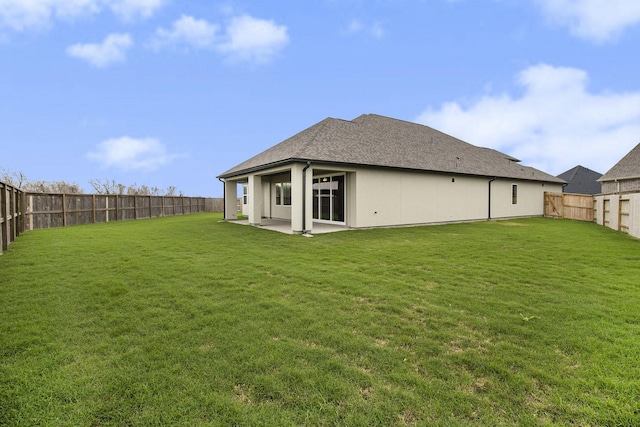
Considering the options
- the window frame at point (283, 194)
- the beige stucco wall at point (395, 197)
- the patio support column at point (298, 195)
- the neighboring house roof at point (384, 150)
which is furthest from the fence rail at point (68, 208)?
the window frame at point (283, 194)

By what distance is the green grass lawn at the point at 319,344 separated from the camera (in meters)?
2.27

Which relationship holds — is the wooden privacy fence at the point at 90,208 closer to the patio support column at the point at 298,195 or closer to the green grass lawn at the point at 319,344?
the green grass lawn at the point at 319,344

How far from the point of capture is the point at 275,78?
23953 mm

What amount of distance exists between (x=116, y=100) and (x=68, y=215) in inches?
374

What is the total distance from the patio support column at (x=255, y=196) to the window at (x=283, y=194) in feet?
8.71

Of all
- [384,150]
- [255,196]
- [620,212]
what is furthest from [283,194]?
[620,212]

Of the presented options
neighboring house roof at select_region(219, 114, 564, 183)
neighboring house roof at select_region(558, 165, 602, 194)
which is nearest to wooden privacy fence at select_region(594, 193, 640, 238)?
neighboring house roof at select_region(219, 114, 564, 183)

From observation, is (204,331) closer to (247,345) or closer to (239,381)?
(247,345)

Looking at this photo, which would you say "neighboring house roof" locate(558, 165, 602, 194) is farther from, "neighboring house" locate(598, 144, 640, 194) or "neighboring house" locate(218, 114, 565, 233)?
"neighboring house" locate(218, 114, 565, 233)

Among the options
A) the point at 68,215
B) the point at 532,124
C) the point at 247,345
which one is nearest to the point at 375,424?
the point at 247,345

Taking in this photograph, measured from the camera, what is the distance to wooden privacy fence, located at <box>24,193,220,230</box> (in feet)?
50.4

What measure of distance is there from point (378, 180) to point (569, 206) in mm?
14888

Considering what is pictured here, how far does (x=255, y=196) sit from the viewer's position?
1525cm

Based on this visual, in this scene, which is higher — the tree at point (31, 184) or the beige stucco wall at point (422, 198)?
the tree at point (31, 184)
